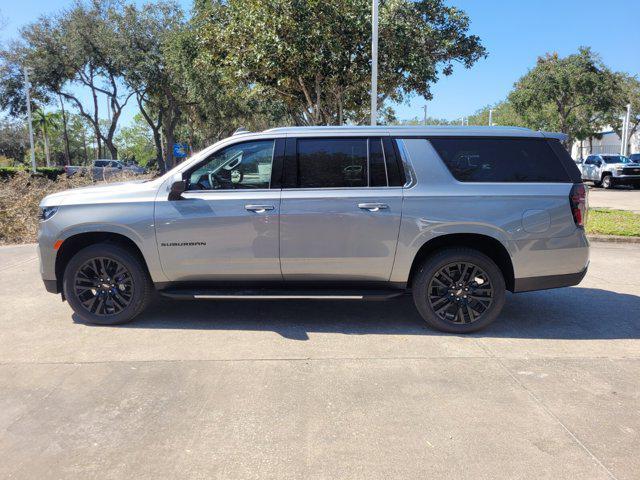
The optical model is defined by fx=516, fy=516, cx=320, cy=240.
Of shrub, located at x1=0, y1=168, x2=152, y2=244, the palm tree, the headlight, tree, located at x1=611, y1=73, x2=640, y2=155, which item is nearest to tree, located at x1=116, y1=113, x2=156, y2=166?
the palm tree

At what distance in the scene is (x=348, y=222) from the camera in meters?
4.87

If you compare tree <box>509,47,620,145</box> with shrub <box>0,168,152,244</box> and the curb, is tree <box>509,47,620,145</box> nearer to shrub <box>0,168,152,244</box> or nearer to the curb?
the curb

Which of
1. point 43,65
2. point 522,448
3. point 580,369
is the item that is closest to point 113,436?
point 522,448

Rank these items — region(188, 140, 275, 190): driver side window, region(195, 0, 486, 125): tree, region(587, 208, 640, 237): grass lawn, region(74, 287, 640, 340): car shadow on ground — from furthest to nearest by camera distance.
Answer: region(195, 0, 486, 125): tree < region(587, 208, 640, 237): grass lawn < region(74, 287, 640, 340): car shadow on ground < region(188, 140, 275, 190): driver side window

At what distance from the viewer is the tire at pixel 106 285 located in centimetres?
509

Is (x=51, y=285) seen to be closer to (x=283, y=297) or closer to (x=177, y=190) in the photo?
(x=177, y=190)

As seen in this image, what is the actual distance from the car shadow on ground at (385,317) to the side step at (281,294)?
399 millimetres

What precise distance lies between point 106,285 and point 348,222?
251 centimetres

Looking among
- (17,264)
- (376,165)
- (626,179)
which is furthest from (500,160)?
(626,179)

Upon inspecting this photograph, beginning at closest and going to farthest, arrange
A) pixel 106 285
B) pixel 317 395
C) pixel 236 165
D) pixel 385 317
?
pixel 317 395, pixel 236 165, pixel 106 285, pixel 385 317

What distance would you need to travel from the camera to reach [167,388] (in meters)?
3.89

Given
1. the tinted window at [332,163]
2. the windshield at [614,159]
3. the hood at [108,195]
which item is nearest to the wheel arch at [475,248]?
the tinted window at [332,163]

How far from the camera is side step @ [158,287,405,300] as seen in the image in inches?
194

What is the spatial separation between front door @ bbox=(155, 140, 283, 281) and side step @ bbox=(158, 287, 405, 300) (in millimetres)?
135
